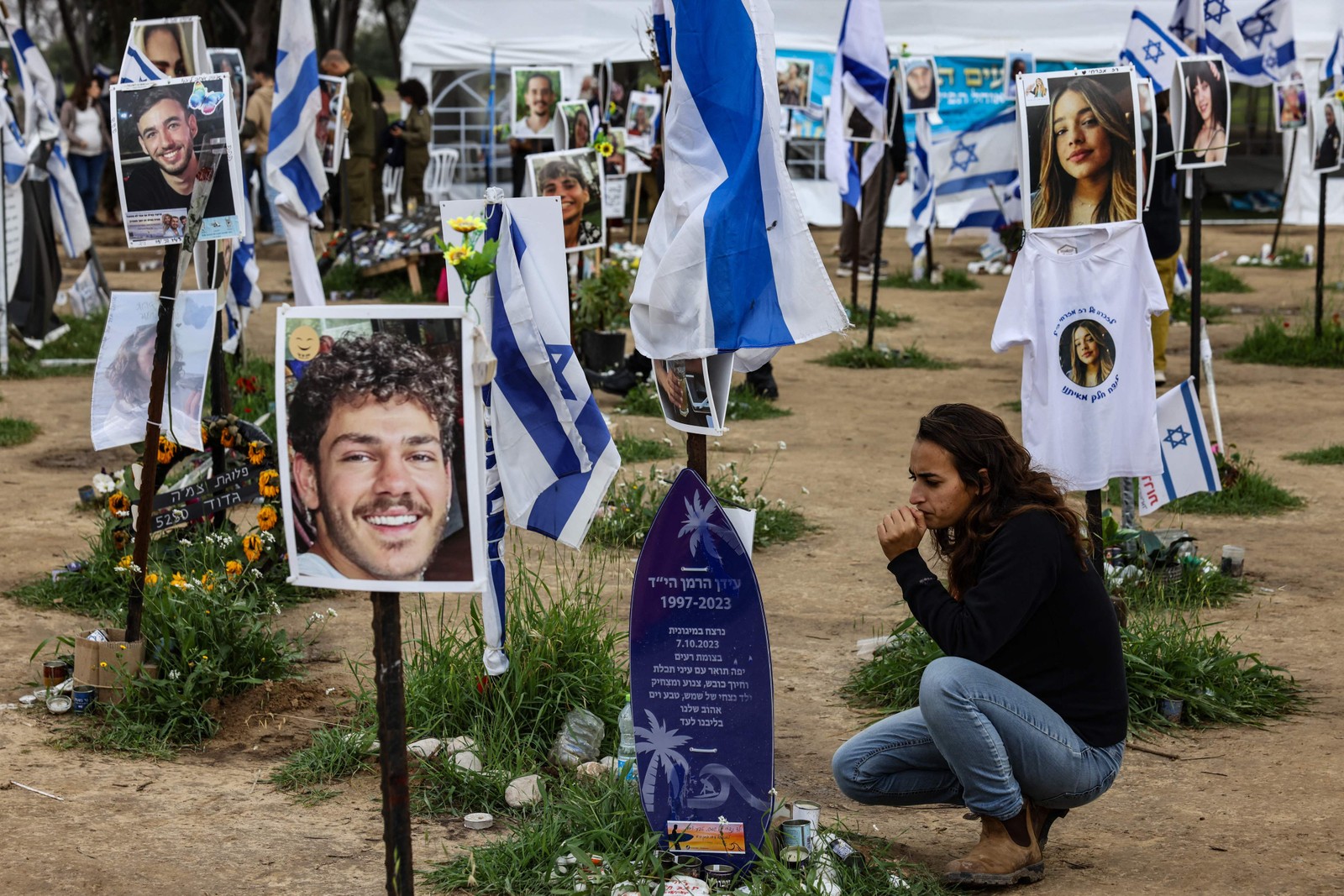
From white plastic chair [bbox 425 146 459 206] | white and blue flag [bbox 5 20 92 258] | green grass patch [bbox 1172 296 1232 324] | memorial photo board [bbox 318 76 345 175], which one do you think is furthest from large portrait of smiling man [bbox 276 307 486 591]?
white plastic chair [bbox 425 146 459 206]

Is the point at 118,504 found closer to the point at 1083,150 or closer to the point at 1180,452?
the point at 1083,150

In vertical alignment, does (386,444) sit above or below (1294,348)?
above

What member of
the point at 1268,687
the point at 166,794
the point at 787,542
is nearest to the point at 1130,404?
the point at 1268,687

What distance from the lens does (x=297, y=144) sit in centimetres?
756

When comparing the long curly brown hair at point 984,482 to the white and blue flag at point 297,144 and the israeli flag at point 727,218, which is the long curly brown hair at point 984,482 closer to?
the israeli flag at point 727,218

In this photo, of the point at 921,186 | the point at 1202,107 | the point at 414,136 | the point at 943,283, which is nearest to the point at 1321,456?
the point at 1202,107

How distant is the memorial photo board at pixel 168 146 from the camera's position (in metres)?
4.63

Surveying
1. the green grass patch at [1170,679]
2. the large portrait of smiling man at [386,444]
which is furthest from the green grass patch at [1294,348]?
the large portrait of smiling man at [386,444]

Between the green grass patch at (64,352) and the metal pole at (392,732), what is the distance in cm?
848

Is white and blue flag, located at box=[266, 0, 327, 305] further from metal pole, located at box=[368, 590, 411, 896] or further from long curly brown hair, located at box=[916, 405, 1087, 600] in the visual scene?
metal pole, located at box=[368, 590, 411, 896]

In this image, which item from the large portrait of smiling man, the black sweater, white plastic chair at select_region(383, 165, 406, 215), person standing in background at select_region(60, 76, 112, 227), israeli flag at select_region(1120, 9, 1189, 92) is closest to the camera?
the large portrait of smiling man

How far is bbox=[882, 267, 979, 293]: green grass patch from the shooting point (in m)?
16.1

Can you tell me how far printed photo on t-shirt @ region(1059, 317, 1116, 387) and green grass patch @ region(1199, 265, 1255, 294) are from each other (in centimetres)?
1103

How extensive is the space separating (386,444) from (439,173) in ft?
59.0
